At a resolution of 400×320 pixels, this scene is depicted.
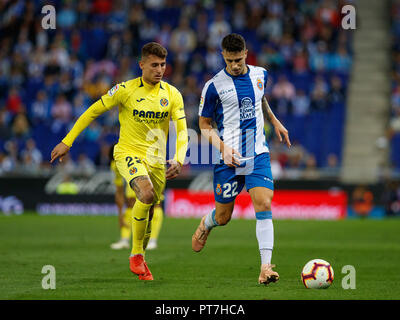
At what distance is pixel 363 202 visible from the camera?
23297 mm

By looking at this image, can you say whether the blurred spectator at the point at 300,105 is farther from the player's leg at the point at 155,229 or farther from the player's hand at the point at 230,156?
the player's hand at the point at 230,156

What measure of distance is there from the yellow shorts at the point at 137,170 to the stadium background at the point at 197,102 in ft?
24.9

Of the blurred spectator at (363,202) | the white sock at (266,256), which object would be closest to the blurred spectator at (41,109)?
the blurred spectator at (363,202)

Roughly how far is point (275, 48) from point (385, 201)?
7.19 metres

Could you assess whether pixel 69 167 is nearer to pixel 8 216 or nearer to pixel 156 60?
pixel 8 216

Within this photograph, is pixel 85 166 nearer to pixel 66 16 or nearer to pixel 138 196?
pixel 66 16

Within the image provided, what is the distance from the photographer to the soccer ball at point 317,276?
322 inches

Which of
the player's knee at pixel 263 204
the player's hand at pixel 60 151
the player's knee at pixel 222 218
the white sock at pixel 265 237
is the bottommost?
the white sock at pixel 265 237

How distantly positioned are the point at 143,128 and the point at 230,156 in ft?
3.98

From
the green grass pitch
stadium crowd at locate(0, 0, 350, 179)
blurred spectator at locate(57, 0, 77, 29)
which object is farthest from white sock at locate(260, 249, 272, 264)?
blurred spectator at locate(57, 0, 77, 29)

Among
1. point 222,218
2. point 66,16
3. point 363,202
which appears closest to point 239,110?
point 222,218

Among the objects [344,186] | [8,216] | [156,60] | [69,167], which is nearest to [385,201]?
[344,186]

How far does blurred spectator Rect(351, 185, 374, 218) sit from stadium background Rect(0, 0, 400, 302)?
0.14 ft

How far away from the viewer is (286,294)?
7715 millimetres
